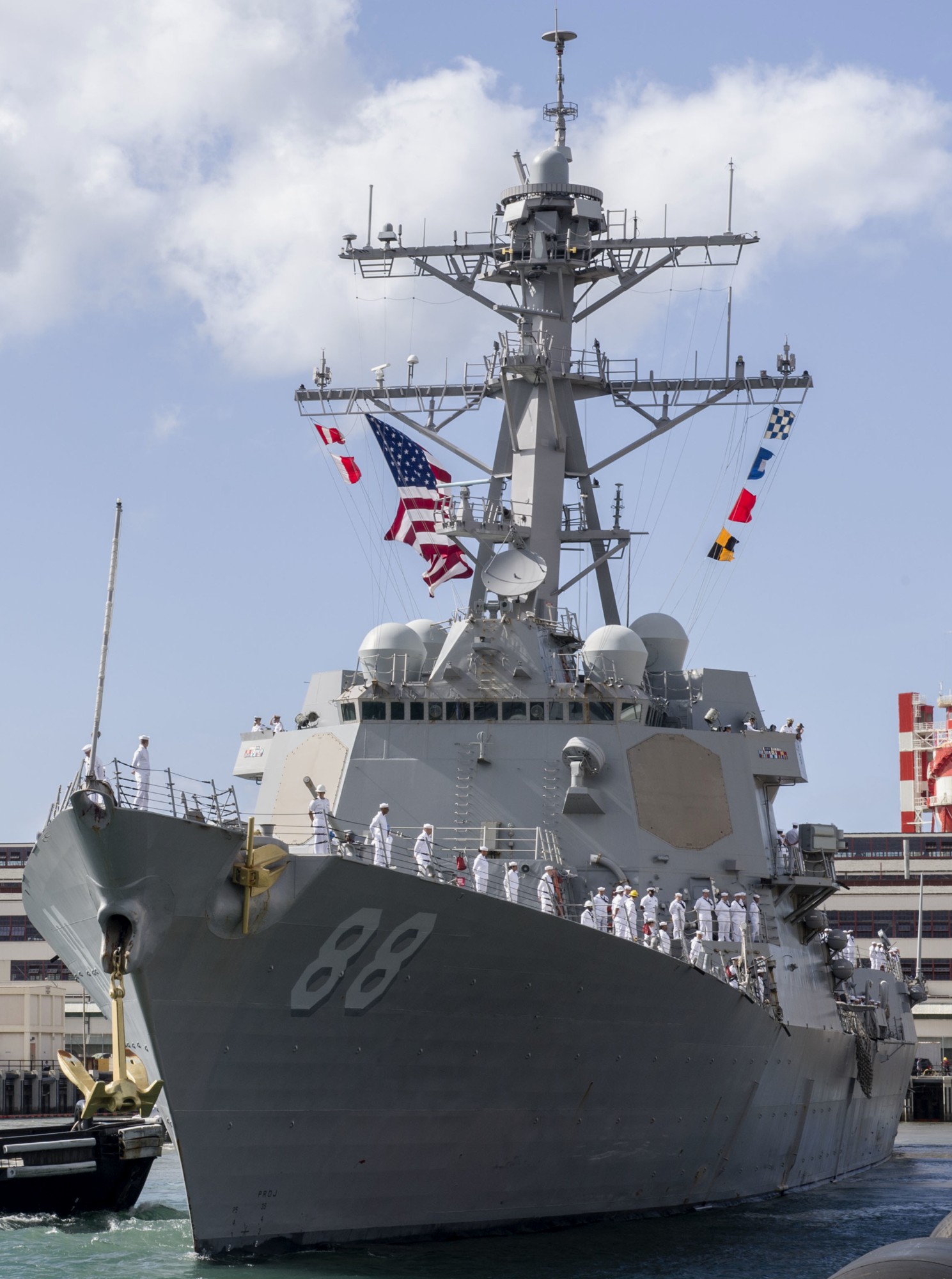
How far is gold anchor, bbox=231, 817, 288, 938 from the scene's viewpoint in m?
12.6

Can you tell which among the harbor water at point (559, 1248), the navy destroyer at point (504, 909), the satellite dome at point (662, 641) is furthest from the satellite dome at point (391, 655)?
the harbor water at point (559, 1248)

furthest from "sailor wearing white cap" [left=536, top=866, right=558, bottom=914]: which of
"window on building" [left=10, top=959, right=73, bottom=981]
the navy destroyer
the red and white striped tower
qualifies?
the red and white striped tower

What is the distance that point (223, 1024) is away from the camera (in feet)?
41.7

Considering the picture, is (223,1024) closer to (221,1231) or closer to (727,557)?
(221,1231)

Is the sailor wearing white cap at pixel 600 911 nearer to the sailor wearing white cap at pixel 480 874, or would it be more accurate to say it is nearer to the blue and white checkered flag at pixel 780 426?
the sailor wearing white cap at pixel 480 874

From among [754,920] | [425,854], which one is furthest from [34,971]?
[425,854]

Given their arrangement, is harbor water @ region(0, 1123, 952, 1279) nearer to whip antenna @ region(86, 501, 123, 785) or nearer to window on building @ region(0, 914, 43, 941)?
whip antenna @ region(86, 501, 123, 785)

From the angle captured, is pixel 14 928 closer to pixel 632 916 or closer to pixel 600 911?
pixel 600 911

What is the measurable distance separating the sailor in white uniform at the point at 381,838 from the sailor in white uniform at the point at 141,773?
2.00 meters

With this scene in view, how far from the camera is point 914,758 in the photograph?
185 ft

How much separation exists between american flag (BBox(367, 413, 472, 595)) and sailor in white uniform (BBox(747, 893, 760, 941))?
5388 mm

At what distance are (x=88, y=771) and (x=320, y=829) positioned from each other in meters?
2.09

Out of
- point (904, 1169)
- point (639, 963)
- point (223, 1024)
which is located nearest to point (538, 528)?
point (639, 963)

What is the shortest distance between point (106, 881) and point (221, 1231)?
295 cm
